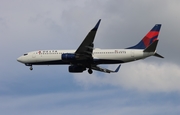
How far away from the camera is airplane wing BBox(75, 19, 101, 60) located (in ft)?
265

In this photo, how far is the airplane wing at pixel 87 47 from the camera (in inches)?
3180

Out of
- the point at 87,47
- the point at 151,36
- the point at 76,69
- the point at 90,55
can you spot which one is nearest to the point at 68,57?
the point at 90,55

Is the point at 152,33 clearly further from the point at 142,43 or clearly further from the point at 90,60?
the point at 90,60

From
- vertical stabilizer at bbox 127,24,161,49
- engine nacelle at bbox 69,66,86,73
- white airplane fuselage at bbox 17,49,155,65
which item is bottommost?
engine nacelle at bbox 69,66,86,73

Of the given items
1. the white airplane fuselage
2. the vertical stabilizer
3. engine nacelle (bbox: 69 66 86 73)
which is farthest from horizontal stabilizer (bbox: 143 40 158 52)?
engine nacelle (bbox: 69 66 86 73)

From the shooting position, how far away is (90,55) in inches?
3376

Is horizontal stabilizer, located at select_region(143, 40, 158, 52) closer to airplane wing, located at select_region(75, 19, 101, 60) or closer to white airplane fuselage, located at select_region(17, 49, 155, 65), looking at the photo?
white airplane fuselage, located at select_region(17, 49, 155, 65)

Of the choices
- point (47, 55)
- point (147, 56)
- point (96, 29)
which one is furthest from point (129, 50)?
point (47, 55)

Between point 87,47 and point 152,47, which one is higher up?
point 87,47

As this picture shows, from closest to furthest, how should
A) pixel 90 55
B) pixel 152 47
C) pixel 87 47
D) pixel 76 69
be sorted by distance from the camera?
pixel 152 47, pixel 87 47, pixel 90 55, pixel 76 69

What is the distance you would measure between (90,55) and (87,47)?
237 cm

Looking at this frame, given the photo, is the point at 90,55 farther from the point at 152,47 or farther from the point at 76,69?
the point at 152,47

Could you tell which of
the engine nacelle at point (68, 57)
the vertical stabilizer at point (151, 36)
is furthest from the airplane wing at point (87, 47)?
the vertical stabilizer at point (151, 36)

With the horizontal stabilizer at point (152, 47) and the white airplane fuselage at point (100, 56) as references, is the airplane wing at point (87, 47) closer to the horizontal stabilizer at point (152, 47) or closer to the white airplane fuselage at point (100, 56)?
the white airplane fuselage at point (100, 56)
